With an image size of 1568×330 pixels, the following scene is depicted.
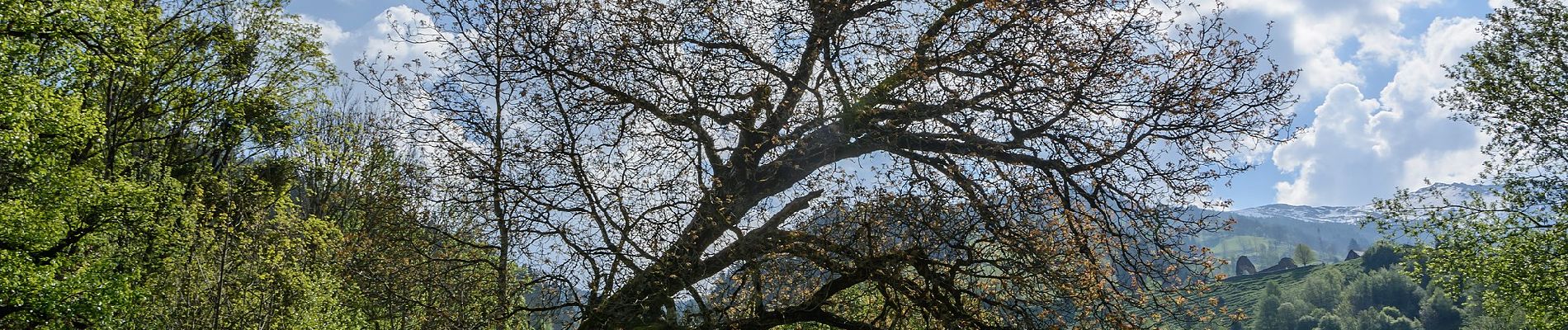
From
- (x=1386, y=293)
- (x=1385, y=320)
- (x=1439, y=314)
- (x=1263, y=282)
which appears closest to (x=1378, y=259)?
(x=1386, y=293)

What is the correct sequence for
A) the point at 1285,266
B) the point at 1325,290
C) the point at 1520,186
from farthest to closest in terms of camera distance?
the point at 1285,266, the point at 1325,290, the point at 1520,186

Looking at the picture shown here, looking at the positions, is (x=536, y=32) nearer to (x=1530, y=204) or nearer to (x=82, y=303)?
(x=82, y=303)

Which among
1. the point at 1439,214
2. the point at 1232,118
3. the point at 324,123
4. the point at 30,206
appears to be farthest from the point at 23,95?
the point at 1439,214

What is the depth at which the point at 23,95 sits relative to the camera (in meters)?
14.4

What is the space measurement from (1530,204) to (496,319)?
62.2ft

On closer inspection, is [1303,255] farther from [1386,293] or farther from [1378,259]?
[1386,293]

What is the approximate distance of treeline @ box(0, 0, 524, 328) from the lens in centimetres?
1466

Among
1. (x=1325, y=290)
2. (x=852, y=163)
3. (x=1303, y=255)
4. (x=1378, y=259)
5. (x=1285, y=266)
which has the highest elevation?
(x=1285, y=266)

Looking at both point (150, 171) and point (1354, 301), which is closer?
point (150, 171)

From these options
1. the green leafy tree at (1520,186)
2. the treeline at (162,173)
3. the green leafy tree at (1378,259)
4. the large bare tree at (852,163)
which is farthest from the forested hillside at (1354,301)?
the large bare tree at (852,163)

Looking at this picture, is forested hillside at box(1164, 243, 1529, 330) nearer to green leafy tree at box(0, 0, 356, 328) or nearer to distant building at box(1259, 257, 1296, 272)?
distant building at box(1259, 257, 1296, 272)

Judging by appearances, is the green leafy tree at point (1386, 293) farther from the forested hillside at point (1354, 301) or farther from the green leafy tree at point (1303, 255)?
the green leafy tree at point (1303, 255)

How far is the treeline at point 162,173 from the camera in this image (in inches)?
577

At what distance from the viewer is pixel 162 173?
1923cm
